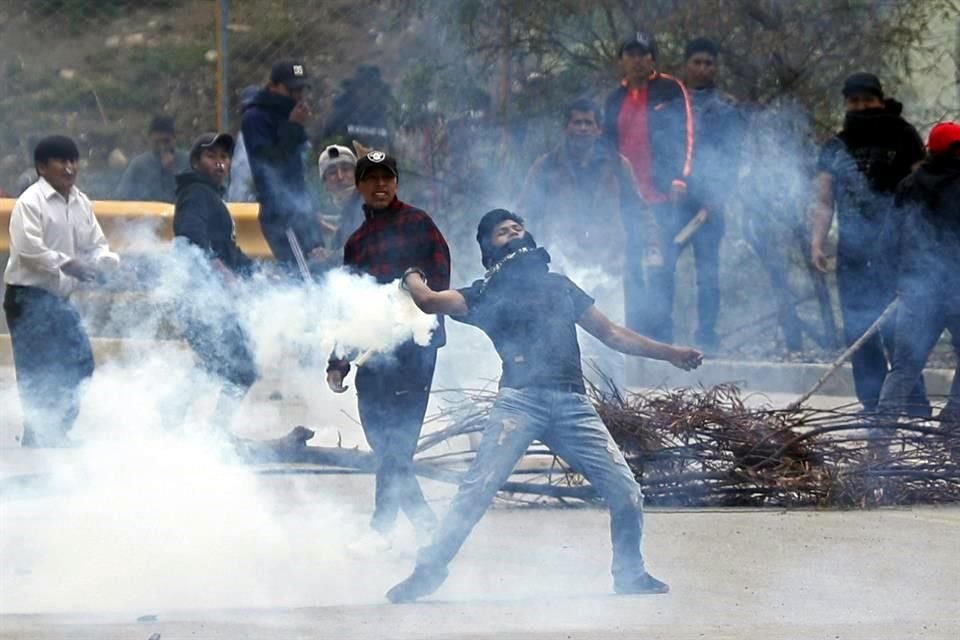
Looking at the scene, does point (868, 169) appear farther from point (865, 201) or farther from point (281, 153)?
point (281, 153)

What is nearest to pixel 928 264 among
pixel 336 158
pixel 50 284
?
pixel 336 158

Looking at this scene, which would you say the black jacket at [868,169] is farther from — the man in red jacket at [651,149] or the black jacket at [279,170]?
the black jacket at [279,170]

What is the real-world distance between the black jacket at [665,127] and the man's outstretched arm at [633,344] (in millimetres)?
4693

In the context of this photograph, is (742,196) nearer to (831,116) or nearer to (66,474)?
(831,116)

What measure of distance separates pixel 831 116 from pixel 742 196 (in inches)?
43.9

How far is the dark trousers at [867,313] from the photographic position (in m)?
10.1

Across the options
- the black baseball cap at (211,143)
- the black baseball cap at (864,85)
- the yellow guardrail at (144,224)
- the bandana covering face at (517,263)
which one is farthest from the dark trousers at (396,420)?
the yellow guardrail at (144,224)

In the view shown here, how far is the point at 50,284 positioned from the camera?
949cm

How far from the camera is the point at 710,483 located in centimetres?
824

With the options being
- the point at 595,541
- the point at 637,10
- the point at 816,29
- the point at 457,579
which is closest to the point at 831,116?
the point at 816,29

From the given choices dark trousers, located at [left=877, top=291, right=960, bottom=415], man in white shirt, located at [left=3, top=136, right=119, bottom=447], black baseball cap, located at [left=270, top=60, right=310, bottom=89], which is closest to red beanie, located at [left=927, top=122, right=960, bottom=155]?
dark trousers, located at [left=877, top=291, right=960, bottom=415]

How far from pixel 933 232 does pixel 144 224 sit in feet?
17.0

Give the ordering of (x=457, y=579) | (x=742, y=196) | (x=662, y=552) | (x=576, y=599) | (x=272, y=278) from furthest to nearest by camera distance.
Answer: (x=742, y=196) < (x=272, y=278) < (x=662, y=552) < (x=457, y=579) < (x=576, y=599)

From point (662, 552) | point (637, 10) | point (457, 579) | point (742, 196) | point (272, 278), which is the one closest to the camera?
point (457, 579)
